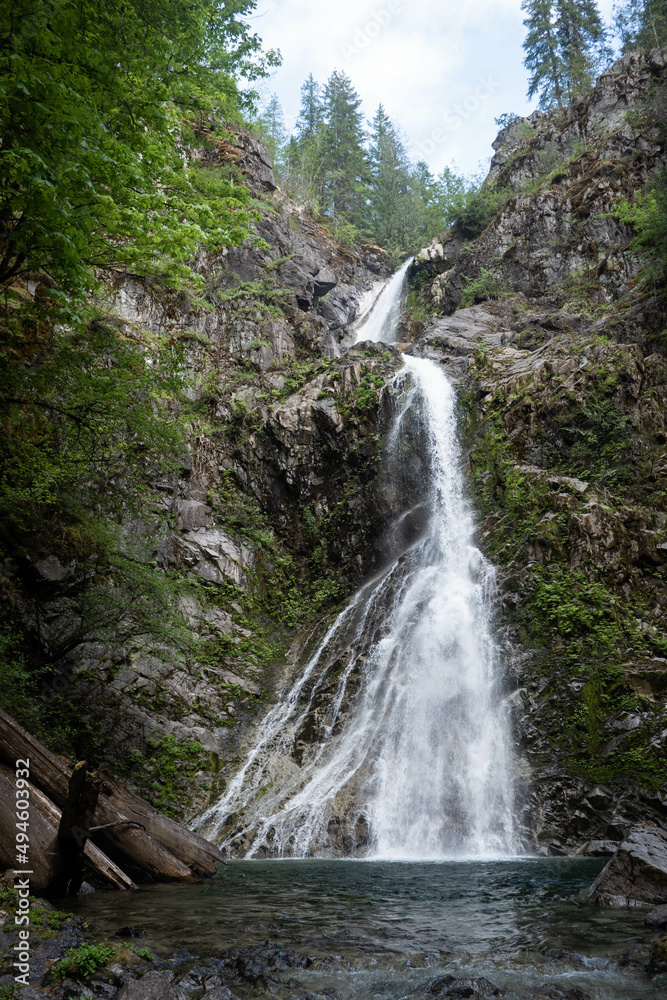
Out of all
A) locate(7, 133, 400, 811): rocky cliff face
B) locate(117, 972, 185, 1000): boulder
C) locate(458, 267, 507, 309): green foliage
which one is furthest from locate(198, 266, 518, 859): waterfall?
locate(458, 267, 507, 309): green foliage

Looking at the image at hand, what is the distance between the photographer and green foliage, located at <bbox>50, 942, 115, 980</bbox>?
10.3 ft

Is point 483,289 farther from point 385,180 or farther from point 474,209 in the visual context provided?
point 385,180

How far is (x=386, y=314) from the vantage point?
1278 inches

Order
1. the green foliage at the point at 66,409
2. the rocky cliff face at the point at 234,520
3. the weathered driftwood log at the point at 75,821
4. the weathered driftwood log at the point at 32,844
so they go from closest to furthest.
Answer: the weathered driftwood log at the point at 32,844, the weathered driftwood log at the point at 75,821, the green foliage at the point at 66,409, the rocky cliff face at the point at 234,520

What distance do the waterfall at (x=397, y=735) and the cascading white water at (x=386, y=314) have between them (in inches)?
665

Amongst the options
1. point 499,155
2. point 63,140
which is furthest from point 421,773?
point 499,155

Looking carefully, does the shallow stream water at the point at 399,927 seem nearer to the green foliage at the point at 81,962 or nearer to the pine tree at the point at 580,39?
the green foliage at the point at 81,962

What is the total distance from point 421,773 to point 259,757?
3713mm

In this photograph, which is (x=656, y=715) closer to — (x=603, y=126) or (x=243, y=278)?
(x=243, y=278)

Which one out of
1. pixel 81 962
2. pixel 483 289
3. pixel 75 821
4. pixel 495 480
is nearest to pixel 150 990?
pixel 81 962

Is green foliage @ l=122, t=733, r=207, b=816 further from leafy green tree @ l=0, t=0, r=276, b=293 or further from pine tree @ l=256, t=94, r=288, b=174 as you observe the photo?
pine tree @ l=256, t=94, r=288, b=174

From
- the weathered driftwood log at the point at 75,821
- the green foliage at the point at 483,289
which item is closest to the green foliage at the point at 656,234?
the green foliage at the point at 483,289

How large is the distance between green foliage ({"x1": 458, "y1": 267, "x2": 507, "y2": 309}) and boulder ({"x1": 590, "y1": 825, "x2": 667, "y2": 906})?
964 inches

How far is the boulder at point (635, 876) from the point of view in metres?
5.34
